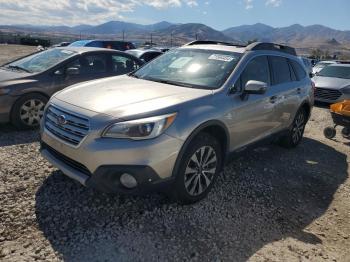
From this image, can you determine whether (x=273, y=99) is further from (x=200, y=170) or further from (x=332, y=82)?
(x=332, y=82)

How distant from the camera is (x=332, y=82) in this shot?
41.0 feet

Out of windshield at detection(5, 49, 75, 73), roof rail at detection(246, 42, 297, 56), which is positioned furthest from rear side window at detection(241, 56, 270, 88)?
windshield at detection(5, 49, 75, 73)

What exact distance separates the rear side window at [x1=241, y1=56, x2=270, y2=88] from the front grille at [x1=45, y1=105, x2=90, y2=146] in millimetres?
2115

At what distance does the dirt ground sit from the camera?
3.36 meters

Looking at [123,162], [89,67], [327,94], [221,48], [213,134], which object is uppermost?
[221,48]

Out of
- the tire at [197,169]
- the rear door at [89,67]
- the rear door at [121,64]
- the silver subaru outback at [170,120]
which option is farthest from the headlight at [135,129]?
the rear door at [121,64]

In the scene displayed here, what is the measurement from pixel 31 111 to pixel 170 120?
3.81 meters

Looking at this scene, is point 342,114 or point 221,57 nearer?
point 221,57

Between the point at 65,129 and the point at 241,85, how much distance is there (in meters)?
2.20

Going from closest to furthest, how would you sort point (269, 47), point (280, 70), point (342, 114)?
point (269, 47) → point (280, 70) → point (342, 114)

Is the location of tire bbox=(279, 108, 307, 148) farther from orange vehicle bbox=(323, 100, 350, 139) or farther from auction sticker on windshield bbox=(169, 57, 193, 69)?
auction sticker on windshield bbox=(169, 57, 193, 69)

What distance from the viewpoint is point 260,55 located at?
518cm

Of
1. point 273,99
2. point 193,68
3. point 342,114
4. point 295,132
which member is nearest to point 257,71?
point 273,99

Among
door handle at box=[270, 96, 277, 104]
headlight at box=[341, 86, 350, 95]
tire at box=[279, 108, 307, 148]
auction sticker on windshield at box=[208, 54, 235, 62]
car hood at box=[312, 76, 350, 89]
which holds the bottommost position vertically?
tire at box=[279, 108, 307, 148]
